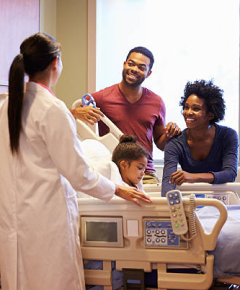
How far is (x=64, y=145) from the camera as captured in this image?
57.4 inches

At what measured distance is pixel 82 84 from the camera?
4016mm

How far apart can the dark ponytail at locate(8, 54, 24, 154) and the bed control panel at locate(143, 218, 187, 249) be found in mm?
604

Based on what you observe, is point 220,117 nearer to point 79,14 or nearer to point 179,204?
point 179,204

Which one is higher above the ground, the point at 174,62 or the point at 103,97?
the point at 174,62

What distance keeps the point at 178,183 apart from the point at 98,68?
2.06 meters

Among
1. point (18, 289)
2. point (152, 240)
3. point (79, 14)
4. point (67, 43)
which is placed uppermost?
point (79, 14)

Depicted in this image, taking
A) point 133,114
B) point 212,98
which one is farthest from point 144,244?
point 133,114

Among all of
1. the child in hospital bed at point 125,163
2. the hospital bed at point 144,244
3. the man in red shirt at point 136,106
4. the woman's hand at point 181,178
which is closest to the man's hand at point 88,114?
the child in hospital bed at point 125,163

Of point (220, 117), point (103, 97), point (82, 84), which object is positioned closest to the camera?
point (220, 117)

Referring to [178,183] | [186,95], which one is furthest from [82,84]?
[178,183]

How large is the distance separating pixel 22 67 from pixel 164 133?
1.50 meters

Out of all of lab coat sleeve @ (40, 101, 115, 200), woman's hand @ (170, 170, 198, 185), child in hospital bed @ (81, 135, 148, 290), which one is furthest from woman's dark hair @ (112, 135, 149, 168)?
lab coat sleeve @ (40, 101, 115, 200)

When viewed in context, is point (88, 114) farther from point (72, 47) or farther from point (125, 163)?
point (72, 47)

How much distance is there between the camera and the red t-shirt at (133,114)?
9.14 feet
